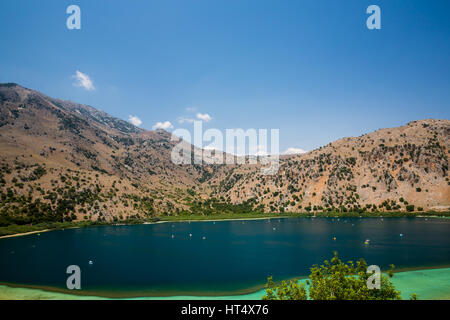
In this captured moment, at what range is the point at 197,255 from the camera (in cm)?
6931

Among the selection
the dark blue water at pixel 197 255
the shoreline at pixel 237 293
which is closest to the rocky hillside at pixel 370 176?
the dark blue water at pixel 197 255

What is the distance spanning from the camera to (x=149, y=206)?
509ft

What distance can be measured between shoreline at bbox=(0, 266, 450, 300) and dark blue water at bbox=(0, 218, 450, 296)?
1.85 meters

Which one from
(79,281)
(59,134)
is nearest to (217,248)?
(79,281)

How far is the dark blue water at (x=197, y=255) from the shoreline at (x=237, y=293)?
185cm

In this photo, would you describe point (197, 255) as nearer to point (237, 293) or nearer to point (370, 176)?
point (237, 293)

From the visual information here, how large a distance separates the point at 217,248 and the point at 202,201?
122928mm

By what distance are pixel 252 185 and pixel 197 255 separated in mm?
133474

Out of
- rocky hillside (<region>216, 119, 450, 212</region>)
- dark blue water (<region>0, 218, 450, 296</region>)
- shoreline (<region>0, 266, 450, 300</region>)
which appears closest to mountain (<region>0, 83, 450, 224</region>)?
rocky hillside (<region>216, 119, 450, 212</region>)

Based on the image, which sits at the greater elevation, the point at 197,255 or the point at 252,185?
the point at 252,185

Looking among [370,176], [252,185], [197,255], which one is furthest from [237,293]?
[252,185]

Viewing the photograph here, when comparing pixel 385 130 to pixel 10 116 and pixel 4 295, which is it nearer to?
pixel 4 295

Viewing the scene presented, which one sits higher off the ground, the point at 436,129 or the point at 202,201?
the point at 436,129

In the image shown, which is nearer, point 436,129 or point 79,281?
point 79,281
